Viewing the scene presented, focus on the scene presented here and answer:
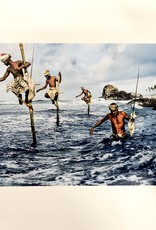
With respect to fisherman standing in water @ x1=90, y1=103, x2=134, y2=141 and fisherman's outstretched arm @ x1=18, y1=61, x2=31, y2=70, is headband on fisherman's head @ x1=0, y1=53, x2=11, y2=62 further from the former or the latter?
fisherman standing in water @ x1=90, y1=103, x2=134, y2=141

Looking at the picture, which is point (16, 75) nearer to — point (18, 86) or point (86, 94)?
point (18, 86)

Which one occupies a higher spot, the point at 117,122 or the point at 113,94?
the point at 113,94

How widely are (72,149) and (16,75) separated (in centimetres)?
49

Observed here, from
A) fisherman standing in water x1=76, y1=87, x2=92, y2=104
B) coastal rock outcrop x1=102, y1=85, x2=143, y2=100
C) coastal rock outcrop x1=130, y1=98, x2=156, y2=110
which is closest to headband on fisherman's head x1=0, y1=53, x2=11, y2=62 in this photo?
fisherman standing in water x1=76, y1=87, x2=92, y2=104

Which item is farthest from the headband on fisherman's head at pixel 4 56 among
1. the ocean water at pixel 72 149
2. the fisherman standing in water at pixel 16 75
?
the ocean water at pixel 72 149

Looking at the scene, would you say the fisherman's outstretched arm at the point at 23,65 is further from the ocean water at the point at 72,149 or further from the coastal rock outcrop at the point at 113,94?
the coastal rock outcrop at the point at 113,94

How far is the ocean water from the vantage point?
1.97 meters

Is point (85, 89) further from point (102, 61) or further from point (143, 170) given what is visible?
point (143, 170)

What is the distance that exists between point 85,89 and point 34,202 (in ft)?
2.11

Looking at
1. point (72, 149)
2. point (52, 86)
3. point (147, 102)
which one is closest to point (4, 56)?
point (52, 86)

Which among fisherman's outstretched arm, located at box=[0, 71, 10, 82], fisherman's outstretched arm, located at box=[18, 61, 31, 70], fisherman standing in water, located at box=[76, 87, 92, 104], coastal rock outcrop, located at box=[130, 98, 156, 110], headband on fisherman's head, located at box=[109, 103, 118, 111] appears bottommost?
headband on fisherman's head, located at box=[109, 103, 118, 111]

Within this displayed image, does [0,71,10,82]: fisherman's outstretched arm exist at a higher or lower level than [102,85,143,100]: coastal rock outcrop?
higher

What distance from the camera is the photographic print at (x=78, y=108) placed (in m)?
1.99

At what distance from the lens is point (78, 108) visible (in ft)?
6.69
